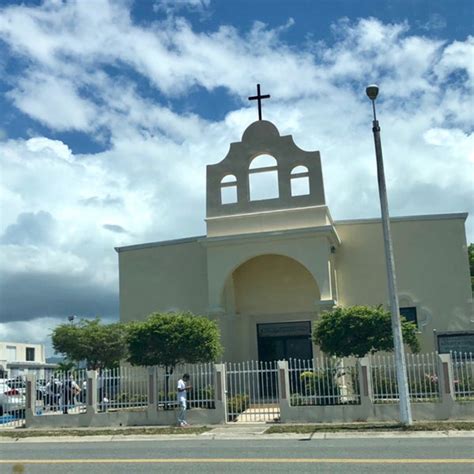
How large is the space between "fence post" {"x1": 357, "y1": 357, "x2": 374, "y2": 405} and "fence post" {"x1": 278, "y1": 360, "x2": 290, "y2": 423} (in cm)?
199

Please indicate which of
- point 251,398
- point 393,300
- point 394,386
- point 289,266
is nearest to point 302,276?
point 289,266

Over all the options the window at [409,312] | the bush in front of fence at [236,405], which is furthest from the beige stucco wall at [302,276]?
the bush in front of fence at [236,405]

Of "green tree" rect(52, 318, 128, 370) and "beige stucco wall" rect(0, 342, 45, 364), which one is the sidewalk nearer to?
"green tree" rect(52, 318, 128, 370)

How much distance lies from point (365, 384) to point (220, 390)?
406 cm

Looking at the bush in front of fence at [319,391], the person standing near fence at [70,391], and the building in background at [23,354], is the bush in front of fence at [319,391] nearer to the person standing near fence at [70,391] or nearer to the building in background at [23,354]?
the person standing near fence at [70,391]

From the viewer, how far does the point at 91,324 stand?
27.2 m

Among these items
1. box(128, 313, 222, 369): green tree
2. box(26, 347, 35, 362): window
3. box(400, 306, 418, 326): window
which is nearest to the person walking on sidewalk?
box(128, 313, 222, 369): green tree

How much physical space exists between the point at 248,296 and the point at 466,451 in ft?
50.6

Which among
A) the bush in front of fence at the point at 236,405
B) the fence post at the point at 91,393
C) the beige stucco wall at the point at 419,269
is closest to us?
the bush in front of fence at the point at 236,405

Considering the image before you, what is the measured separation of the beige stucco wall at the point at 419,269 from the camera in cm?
2481

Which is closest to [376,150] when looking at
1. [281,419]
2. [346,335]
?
[346,335]

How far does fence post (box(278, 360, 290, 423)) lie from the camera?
18812 mm

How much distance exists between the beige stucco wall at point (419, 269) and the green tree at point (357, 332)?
14.2 feet

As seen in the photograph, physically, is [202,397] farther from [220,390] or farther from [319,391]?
[319,391]
